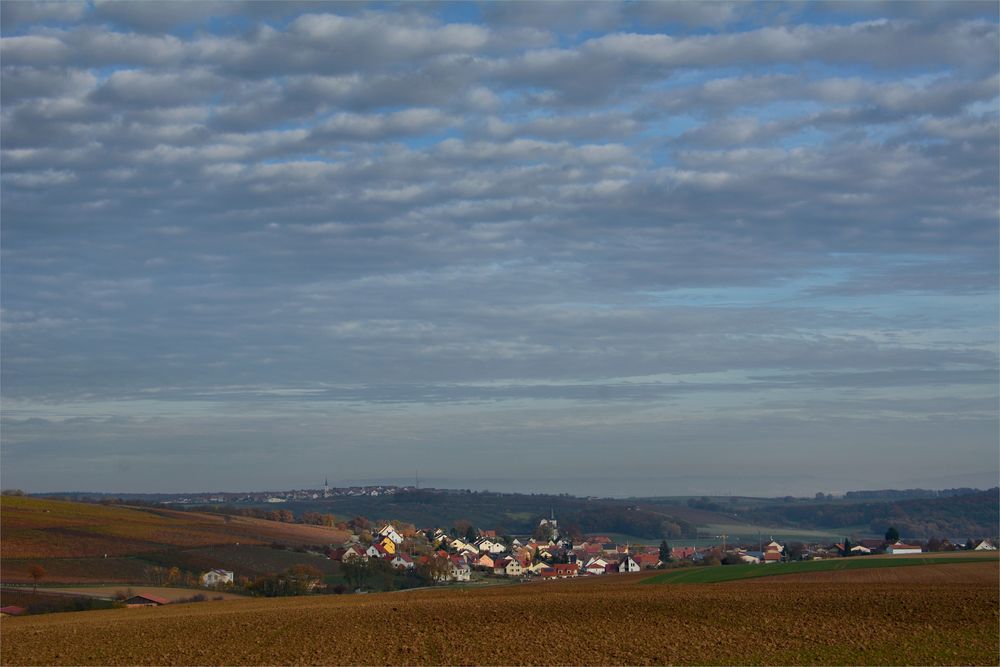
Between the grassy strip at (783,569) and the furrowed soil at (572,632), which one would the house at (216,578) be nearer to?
the grassy strip at (783,569)

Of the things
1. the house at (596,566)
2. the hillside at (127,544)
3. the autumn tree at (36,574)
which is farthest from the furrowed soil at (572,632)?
the house at (596,566)

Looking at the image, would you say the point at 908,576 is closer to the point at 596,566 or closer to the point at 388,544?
Answer: the point at 596,566

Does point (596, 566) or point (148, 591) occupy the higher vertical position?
point (148, 591)

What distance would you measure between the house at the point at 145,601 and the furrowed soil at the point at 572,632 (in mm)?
20235

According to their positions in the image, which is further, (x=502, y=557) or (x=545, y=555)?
(x=545, y=555)

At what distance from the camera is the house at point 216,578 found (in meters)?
88.6

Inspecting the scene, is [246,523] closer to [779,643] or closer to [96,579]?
[96,579]

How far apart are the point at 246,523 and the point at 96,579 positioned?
63689 millimetres

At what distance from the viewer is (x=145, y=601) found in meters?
70.6

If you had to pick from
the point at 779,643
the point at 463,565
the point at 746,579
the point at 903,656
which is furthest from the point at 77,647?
the point at 463,565

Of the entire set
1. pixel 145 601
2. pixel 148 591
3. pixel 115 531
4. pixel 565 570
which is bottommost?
pixel 565 570

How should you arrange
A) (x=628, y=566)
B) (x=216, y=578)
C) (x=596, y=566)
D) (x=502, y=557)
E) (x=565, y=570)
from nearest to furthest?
(x=216, y=578)
(x=628, y=566)
(x=565, y=570)
(x=596, y=566)
(x=502, y=557)

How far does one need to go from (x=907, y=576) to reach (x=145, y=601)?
4908 centimetres

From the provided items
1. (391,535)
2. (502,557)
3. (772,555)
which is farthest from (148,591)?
(772,555)
